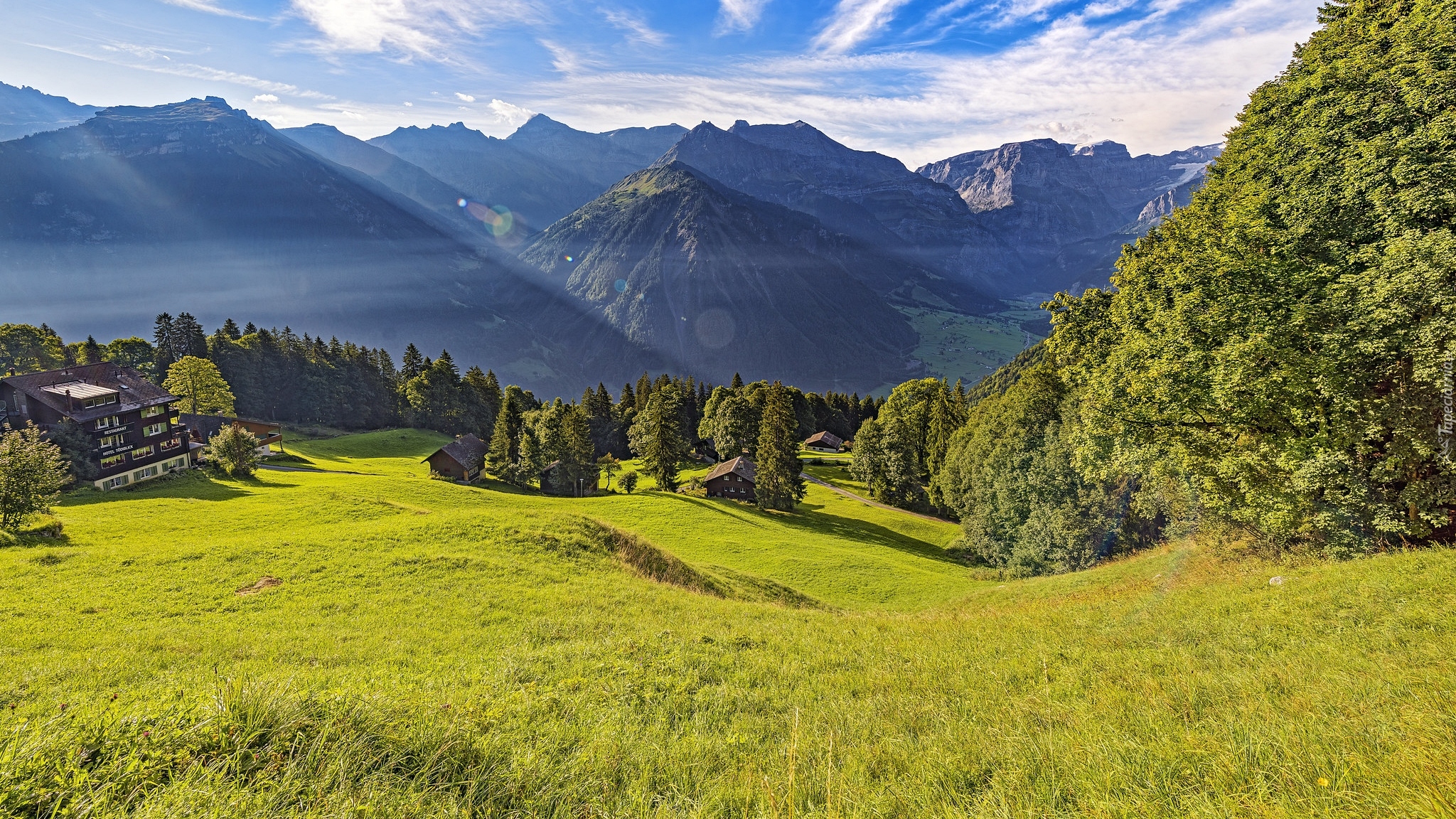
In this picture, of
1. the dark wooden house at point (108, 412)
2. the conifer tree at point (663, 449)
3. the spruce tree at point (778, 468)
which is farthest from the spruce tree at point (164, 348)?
the spruce tree at point (778, 468)

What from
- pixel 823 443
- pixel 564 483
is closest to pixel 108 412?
pixel 564 483

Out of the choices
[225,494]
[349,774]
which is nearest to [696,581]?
[349,774]

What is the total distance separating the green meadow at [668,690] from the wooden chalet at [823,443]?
8663 cm

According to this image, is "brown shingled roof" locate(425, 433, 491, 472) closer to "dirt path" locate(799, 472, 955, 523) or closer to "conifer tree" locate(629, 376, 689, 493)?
"conifer tree" locate(629, 376, 689, 493)

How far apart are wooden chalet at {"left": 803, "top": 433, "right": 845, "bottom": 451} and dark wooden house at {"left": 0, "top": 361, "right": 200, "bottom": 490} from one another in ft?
301

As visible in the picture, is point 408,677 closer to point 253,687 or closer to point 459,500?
point 253,687

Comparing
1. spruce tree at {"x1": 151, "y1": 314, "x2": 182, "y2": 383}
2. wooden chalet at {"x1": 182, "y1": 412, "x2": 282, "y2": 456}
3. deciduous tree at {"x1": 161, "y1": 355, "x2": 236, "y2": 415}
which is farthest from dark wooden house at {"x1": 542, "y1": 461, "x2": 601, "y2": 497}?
spruce tree at {"x1": 151, "y1": 314, "x2": 182, "y2": 383}

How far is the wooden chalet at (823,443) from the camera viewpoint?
110250mm

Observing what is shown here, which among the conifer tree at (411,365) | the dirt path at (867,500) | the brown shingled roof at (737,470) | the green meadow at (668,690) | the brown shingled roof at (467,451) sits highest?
the conifer tree at (411,365)

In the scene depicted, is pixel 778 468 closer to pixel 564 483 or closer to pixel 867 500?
pixel 867 500

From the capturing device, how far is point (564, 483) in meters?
68.0

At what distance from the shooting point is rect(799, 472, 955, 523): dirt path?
65312mm

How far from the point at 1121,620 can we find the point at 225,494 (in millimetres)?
55609

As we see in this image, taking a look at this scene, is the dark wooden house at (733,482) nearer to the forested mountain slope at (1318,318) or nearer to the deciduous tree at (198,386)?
the forested mountain slope at (1318,318)
